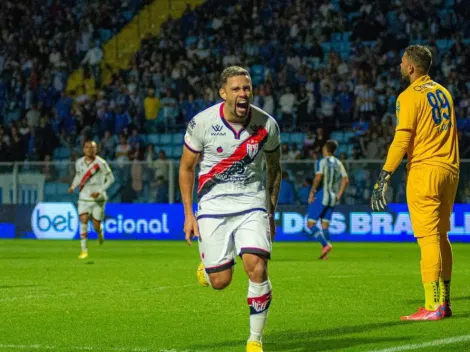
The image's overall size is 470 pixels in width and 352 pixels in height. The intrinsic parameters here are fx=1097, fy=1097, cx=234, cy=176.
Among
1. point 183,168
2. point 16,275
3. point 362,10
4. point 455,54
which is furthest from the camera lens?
point 362,10

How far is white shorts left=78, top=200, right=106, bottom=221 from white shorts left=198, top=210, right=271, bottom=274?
14320 millimetres

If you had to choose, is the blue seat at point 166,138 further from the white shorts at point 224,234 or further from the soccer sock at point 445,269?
the white shorts at point 224,234

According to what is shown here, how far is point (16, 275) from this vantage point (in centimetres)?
1631

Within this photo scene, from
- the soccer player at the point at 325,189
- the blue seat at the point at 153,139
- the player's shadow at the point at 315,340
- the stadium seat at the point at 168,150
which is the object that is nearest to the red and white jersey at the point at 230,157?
the player's shadow at the point at 315,340

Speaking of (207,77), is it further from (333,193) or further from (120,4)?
(333,193)

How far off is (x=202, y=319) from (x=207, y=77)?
24.2 meters

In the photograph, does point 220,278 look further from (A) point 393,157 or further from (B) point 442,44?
(B) point 442,44

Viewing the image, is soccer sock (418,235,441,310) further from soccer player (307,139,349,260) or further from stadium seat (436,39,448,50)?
stadium seat (436,39,448,50)

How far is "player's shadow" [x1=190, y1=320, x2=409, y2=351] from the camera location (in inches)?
324

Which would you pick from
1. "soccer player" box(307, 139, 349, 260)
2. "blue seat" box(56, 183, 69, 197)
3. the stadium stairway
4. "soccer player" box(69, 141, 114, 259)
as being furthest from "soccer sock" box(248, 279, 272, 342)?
the stadium stairway

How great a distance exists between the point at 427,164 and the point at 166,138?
22865 millimetres

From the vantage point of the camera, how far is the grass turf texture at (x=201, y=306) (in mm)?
8602

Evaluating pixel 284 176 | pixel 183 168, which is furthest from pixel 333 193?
pixel 183 168

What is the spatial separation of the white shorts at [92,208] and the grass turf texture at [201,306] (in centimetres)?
219
